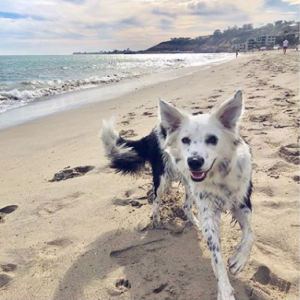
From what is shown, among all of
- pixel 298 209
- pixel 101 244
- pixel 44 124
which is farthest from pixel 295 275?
pixel 44 124

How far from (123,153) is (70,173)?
1.15 meters

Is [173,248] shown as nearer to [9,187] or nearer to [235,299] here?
[235,299]

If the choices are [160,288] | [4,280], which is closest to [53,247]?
[4,280]

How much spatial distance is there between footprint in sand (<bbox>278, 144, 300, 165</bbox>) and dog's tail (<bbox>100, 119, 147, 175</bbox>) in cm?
199

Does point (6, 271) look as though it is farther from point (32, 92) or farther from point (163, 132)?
point (32, 92)

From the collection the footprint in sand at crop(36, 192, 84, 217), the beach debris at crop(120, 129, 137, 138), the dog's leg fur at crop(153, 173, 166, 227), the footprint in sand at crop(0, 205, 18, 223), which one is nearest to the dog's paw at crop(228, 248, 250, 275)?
the dog's leg fur at crop(153, 173, 166, 227)

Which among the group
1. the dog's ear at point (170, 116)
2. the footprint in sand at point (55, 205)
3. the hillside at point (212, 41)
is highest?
the dog's ear at point (170, 116)

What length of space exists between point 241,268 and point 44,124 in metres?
6.95

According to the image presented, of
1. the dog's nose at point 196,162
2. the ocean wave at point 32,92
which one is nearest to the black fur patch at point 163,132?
the dog's nose at point 196,162

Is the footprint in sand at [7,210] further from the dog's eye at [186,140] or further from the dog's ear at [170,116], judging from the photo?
the dog's eye at [186,140]

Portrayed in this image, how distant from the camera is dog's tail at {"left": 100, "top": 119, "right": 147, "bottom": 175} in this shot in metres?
4.09

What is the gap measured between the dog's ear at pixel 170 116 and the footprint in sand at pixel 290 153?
2112mm

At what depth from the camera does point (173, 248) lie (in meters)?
3.06

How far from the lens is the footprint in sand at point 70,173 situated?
471 centimetres
